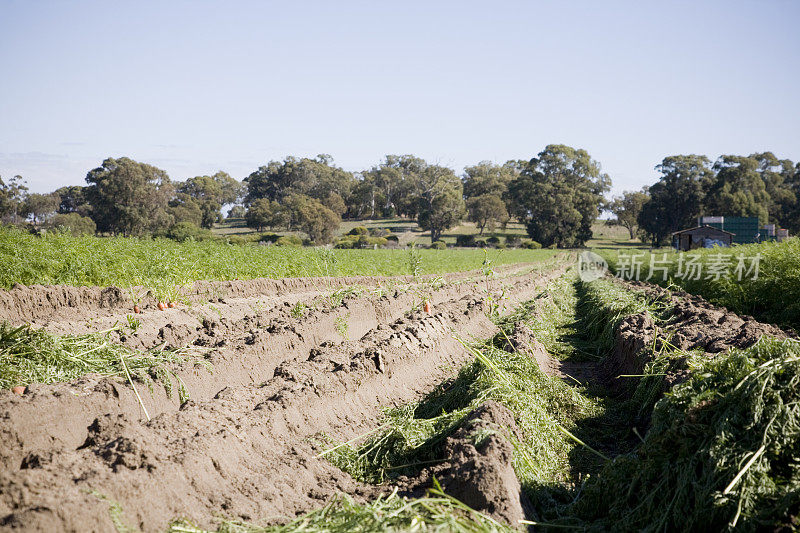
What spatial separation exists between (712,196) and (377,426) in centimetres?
7198

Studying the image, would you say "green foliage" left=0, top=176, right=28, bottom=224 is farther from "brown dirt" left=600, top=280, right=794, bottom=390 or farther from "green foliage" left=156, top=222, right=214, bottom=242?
"brown dirt" left=600, top=280, right=794, bottom=390

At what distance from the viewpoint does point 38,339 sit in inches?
246

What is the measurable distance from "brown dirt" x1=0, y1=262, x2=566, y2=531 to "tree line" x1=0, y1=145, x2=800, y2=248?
110ft

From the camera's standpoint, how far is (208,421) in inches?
192

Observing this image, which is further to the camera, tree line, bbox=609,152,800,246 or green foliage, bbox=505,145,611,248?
green foliage, bbox=505,145,611,248

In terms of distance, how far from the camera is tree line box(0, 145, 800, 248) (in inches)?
1906

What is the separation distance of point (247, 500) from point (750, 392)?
372cm

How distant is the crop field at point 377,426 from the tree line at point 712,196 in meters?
63.2

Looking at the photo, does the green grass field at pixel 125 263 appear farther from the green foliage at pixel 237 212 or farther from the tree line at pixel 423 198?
the green foliage at pixel 237 212

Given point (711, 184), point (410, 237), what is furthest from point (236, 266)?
point (711, 184)

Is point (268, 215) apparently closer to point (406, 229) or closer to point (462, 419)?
point (406, 229)

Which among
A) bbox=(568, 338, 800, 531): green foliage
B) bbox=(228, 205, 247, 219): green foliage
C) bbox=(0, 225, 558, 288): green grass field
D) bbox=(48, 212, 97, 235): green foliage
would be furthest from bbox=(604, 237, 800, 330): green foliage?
bbox=(228, 205, 247, 219): green foliage

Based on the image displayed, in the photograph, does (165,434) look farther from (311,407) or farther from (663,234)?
(663,234)

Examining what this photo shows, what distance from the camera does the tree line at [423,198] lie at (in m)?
48.4
